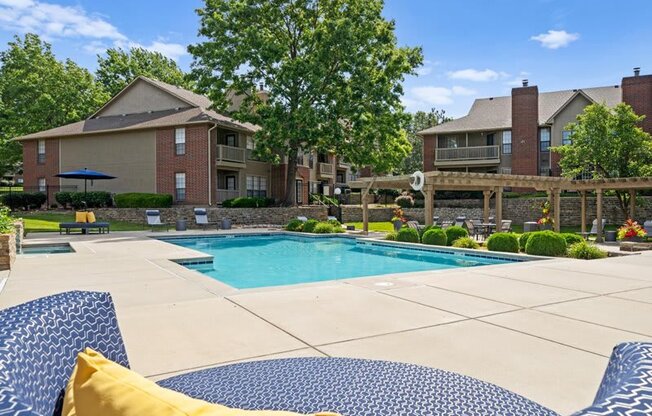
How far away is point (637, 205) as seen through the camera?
2619 cm

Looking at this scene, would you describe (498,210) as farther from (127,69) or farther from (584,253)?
(127,69)

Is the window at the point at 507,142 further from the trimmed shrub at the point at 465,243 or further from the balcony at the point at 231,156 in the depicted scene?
the trimmed shrub at the point at 465,243

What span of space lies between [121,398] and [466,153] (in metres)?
33.8

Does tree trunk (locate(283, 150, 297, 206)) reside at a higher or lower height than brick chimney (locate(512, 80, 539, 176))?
lower

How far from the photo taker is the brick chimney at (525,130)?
3089cm

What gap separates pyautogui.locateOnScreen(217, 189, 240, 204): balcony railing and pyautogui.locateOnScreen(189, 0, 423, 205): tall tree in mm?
4201

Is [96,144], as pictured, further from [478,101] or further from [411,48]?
[478,101]

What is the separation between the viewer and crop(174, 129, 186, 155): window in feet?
86.9

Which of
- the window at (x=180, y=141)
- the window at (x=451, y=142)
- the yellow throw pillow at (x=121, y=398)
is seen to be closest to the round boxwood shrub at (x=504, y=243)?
the yellow throw pillow at (x=121, y=398)

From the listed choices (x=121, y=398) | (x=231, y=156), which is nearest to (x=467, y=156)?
(x=231, y=156)

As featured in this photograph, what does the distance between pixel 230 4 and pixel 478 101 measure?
20572 mm

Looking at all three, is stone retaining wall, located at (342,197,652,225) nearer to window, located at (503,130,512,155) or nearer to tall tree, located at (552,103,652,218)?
tall tree, located at (552,103,652,218)

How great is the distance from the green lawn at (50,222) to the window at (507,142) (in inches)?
948

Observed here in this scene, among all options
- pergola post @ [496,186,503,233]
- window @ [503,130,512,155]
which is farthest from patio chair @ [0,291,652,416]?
window @ [503,130,512,155]
